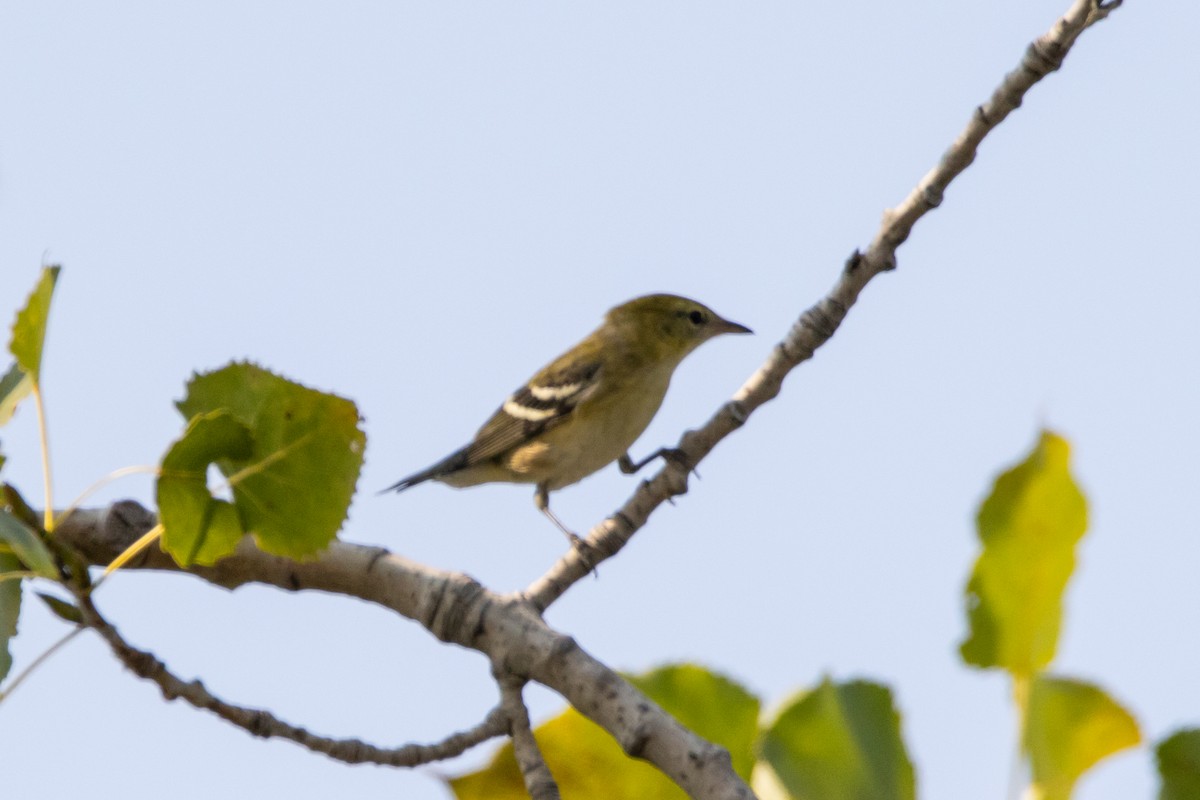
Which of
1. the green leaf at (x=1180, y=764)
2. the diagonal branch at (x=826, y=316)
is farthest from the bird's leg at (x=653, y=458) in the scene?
the green leaf at (x=1180, y=764)

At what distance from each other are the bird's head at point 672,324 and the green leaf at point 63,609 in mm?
4380

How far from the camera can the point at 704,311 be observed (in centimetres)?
689

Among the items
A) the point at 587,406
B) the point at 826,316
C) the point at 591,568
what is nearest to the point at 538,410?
the point at 587,406

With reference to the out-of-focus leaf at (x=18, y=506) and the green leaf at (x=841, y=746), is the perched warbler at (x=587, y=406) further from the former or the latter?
the green leaf at (x=841, y=746)

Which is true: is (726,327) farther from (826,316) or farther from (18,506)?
(18,506)

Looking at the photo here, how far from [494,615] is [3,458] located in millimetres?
1237

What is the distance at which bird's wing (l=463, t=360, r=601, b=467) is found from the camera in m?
6.39

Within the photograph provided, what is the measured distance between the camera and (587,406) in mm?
6270

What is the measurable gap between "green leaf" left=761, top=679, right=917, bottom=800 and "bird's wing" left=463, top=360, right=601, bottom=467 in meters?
5.08

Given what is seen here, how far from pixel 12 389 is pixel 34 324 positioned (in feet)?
0.99

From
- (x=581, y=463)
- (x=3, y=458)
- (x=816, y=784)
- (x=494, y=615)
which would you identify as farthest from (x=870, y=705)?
(x=581, y=463)

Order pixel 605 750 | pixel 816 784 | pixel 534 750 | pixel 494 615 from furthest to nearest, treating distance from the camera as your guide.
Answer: pixel 494 615, pixel 534 750, pixel 605 750, pixel 816 784

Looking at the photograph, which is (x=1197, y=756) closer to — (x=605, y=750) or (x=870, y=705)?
(x=870, y=705)

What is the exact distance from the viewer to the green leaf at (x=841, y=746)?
1175 millimetres
